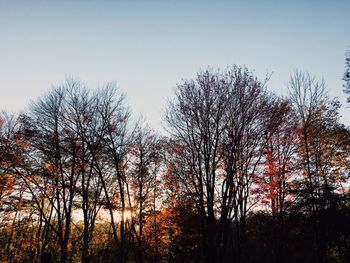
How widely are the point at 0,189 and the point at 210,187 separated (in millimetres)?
15098

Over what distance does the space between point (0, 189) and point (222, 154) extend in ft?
52.2

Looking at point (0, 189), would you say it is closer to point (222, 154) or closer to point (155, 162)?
point (155, 162)

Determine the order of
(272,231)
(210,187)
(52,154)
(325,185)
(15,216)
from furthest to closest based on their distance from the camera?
(15,216) < (272,231) < (325,185) < (52,154) < (210,187)

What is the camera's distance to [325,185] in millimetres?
19250

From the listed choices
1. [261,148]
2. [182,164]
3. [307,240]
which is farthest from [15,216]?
[307,240]

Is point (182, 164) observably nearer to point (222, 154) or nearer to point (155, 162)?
point (222, 154)

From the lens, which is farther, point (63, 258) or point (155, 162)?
point (155, 162)

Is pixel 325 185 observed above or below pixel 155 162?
below

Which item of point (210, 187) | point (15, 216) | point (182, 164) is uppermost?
point (182, 164)

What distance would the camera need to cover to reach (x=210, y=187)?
13711mm

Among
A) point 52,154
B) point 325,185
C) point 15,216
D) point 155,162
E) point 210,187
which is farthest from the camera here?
point 15,216

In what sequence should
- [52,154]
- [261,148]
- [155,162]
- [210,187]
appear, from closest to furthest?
[210,187] → [261,148] → [52,154] → [155,162]

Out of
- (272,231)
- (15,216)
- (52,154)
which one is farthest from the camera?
(15,216)

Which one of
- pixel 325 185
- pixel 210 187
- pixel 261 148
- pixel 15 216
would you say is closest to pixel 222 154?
pixel 210 187
